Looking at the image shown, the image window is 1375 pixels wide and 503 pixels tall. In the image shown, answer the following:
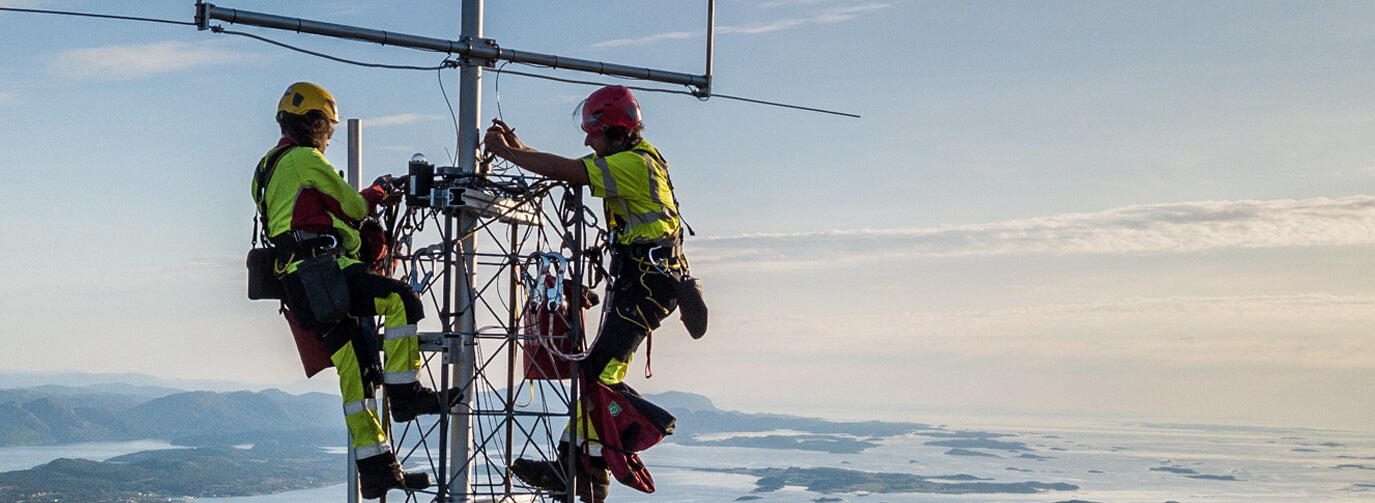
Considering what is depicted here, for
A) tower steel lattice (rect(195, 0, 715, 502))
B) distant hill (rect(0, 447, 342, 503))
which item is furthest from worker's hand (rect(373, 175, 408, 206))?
distant hill (rect(0, 447, 342, 503))

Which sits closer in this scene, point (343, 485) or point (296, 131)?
point (296, 131)

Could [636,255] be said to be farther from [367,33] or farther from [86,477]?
[86,477]

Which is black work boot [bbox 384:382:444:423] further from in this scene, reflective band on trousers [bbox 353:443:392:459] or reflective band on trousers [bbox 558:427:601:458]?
reflective band on trousers [bbox 558:427:601:458]

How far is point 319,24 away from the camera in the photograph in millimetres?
8375

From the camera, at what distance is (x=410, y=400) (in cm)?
818

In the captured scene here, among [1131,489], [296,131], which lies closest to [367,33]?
[296,131]

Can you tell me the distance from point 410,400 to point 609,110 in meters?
2.18

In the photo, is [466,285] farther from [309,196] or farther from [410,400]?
[309,196]

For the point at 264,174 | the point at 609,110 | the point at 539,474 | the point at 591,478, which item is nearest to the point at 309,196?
the point at 264,174

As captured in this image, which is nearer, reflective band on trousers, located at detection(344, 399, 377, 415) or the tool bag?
reflective band on trousers, located at detection(344, 399, 377, 415)

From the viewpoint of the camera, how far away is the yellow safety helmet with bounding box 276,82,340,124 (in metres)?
8.10

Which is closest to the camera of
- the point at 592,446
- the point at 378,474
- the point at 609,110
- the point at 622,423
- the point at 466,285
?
the point at 378,474

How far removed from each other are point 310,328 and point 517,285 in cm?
160

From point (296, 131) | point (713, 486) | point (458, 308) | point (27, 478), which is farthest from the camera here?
point (27, 478)
